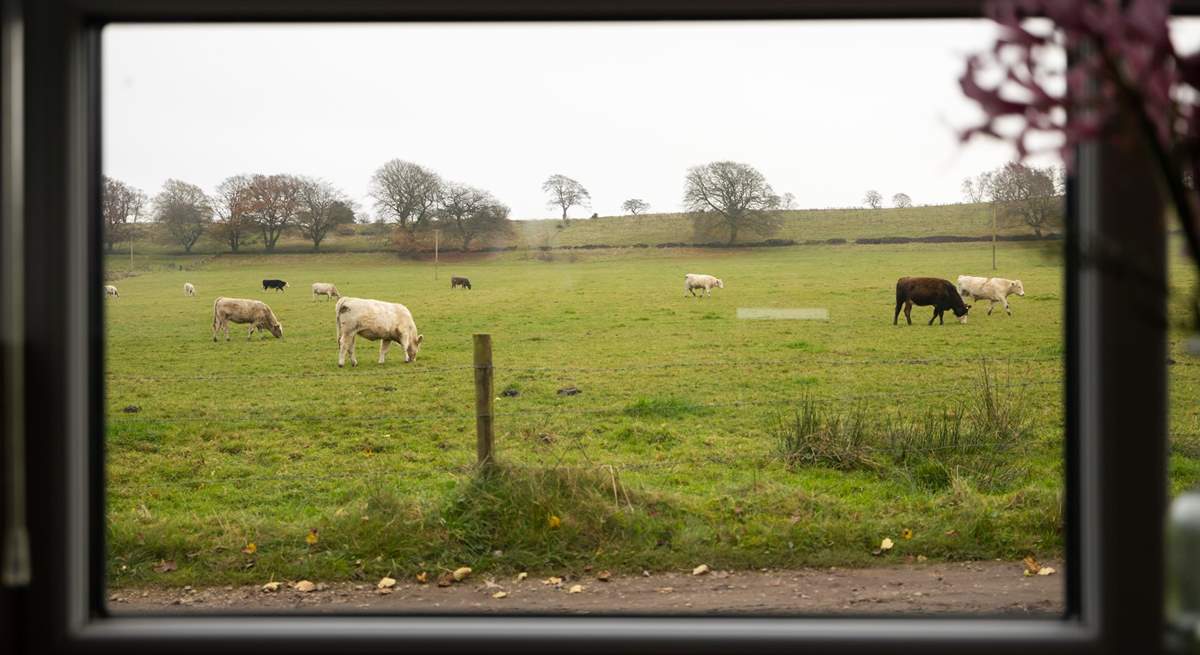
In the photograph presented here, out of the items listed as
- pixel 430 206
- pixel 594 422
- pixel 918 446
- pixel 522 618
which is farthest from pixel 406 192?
pixel 522 618

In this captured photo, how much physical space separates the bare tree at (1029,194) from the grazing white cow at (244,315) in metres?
6.14

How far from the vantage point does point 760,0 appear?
3.63ft

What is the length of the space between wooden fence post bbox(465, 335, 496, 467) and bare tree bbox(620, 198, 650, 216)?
4.18 metres

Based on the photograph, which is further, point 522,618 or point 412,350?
point 412,350

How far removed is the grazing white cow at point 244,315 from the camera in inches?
319

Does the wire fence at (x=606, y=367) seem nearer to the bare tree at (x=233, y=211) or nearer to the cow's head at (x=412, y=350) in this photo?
the cow's head at (x=412, y=350)

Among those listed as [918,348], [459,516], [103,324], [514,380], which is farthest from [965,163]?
[103,324]

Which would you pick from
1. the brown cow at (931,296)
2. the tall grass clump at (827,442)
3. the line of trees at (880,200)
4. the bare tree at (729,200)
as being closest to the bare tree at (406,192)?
the bare tree at (729,200)

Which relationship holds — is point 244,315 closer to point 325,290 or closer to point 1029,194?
point 325,290

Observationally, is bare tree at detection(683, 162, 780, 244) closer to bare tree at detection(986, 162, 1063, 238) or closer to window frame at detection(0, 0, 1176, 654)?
bare tree at detection(986, 162, 1063, 238)

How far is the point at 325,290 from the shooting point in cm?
827

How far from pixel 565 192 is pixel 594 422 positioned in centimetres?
221

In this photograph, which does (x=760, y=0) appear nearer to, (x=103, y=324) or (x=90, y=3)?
(x=90, y=3)

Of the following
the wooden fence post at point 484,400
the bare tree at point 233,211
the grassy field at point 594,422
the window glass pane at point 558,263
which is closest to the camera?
the wooden fence post at point 484,400
